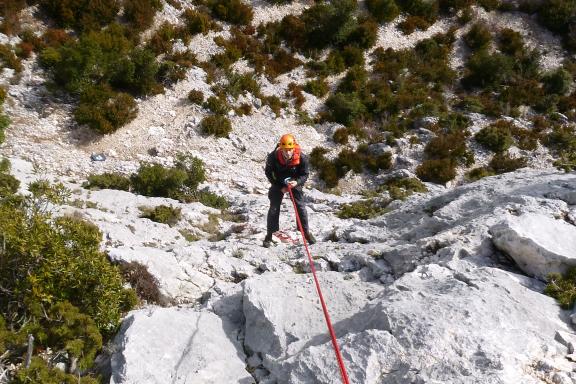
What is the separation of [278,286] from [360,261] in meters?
1.79

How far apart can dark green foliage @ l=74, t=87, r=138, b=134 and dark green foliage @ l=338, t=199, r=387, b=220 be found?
748cm

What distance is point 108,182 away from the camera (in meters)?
10.4

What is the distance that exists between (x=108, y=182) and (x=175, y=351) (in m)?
7.43

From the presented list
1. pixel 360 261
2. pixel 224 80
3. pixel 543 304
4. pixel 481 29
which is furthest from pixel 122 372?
pixel 481 29

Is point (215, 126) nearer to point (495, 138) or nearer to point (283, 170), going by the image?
point (283, 170)

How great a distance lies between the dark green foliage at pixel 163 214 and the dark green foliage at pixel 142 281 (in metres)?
3.12

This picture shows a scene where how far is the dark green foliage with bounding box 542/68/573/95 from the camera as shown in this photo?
1688cm

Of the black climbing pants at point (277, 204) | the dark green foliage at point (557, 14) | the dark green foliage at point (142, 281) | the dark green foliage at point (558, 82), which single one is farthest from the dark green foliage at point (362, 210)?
the dark green foliage at point (557, 14)

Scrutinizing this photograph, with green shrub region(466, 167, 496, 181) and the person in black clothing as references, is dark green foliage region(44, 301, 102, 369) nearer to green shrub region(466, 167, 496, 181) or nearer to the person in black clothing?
→ the person in black clothing

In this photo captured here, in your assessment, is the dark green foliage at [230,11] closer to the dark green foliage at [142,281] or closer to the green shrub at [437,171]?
the green shrub at [437,171]

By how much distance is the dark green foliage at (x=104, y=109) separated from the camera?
1187 cm

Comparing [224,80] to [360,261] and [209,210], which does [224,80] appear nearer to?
[209,210]

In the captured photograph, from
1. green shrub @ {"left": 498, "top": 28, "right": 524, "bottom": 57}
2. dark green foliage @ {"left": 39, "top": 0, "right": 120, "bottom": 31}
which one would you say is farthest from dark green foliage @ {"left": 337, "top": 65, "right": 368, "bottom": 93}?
dark green foliage @ {"left": 39, "top": 0, "right": 120, "bottom": 31}

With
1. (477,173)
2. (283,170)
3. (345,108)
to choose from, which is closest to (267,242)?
(283,170)
